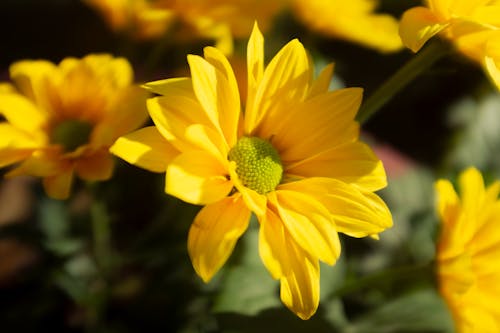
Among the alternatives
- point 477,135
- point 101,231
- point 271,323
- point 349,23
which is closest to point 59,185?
point 101,231

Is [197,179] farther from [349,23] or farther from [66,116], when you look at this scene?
[349,23]

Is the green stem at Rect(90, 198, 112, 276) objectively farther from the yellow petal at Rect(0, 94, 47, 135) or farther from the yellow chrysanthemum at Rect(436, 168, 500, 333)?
the yellow chrysanthemum at Rect(436, 168, 500, 333)

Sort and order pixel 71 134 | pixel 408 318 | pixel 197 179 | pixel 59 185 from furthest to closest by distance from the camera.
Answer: pixel 408 318
pixel 71 134
pixel 59 185
pixel 197 179

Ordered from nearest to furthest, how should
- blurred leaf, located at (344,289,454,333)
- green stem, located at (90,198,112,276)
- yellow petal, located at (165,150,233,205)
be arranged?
yellow petal, located at (165,150,233,205) → green stem, located at (90,198,112,276) → blurred leaf, located at (344,289,454,333)

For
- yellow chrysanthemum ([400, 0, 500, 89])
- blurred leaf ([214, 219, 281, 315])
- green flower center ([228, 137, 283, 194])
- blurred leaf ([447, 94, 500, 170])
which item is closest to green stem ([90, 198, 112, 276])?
blurred leaf ([214, 219, 281, 315])

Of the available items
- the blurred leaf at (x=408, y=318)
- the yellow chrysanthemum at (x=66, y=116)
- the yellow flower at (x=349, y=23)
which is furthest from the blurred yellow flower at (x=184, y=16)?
the blurred leaf at (x=408, y=318)
